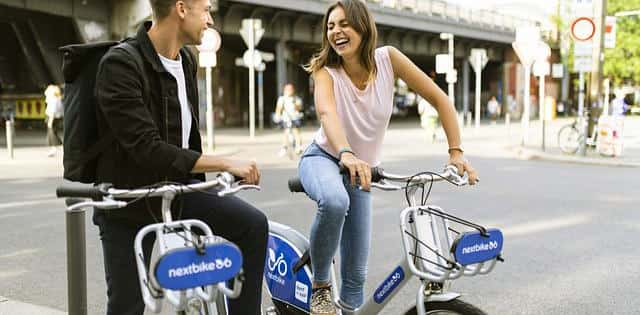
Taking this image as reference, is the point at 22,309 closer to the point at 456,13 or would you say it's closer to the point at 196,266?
the point at 196,266

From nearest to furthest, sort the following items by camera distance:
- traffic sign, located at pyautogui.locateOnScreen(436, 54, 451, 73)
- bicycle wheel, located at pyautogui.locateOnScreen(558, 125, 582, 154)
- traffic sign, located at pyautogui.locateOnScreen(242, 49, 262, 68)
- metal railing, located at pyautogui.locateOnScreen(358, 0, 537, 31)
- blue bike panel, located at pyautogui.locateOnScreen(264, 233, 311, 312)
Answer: blue bike panel, located at pyautogui.locateOnScreen(264, 233, 311, 312)
bicycle wheel, located at pyautogui.locateOnScreen(558, 125, 582, 154)
traffic sign, located at pyautogui.locateOnScreen(242, 49, 262, 68)
traffic sign, located at pyautogui.locateOnScreen(436, 54, 451, 73)
metal railing, located at pyautogui.locateOnScreen(358, 0, 537, 31)

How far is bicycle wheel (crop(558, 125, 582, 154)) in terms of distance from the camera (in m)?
17.0

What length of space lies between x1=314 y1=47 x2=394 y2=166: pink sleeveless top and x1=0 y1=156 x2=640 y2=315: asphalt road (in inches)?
63.5

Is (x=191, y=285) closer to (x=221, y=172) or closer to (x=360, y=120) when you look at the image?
(x=221, y=172)

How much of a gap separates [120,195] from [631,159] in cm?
1528

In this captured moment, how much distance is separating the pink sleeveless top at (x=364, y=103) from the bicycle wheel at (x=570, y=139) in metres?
15.1

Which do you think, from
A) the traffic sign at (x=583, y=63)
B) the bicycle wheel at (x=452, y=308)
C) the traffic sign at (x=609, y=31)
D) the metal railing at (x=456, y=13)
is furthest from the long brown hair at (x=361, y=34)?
the metal railing at (x=456, y=13)

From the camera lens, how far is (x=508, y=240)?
653 cm

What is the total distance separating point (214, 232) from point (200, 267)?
674 millimetres

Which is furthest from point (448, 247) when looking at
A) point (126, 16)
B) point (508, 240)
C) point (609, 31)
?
point (126, 16)

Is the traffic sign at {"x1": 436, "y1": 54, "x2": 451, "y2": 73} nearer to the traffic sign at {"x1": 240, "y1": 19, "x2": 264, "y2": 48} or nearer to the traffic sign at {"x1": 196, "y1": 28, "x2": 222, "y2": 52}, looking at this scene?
the traffic sign at {"x1": 240, "y1": 19, "x2": 264, "y2": 48}

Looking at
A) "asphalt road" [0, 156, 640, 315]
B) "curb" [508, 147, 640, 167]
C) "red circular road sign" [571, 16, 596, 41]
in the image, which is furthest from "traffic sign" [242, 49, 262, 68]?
"asphalt road" [0, 156, 640, 315]

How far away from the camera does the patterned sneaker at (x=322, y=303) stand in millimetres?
3158

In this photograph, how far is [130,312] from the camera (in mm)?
2531
